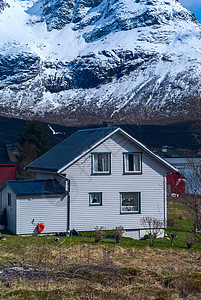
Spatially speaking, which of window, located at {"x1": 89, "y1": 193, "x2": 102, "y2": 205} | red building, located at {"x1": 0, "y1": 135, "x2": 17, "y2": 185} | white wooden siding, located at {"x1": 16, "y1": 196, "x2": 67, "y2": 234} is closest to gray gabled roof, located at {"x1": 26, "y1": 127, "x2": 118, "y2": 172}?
white wooden siding, located at {"x1": 16, "y1": 196, "x2": 67, "y2": 234}

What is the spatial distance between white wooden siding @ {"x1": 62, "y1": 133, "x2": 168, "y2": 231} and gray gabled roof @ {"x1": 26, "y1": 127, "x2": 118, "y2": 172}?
0.57 meters

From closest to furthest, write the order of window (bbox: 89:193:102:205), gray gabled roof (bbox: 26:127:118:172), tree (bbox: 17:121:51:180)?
gray gabled roof (bbox: 26:127:118:172), window (bbox: 89:193:102:205), tree (bbox: 17:121:51:180)

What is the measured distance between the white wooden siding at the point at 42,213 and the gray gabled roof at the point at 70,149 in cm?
207

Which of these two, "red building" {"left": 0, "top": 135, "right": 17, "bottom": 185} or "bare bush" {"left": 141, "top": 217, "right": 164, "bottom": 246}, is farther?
"red building" {"left": 0, "top": 135, "right": 17, "bottom": 185}

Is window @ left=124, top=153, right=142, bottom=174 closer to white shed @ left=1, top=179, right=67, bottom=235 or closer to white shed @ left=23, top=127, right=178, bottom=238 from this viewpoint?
white shed @ left=23, top=127, right=178, bottom=238

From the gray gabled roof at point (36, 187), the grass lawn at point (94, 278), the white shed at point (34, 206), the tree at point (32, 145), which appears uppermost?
the tree at point (32, 145)

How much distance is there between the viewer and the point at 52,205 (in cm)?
2695

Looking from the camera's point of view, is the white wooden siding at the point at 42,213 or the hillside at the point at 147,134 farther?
the hillside at the point at 147,134

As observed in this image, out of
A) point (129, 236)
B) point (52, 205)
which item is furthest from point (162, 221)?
point (52, 205)

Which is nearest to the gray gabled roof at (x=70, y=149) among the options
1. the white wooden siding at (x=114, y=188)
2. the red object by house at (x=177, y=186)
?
→ the white wooden siding at (x=114, y=188)

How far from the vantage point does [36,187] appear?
2720cm

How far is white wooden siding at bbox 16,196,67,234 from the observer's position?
26031mm

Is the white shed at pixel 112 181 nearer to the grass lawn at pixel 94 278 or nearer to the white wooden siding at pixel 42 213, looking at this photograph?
the white wooden siding at pixel 42 213

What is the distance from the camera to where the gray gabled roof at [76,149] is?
27.8 meters
